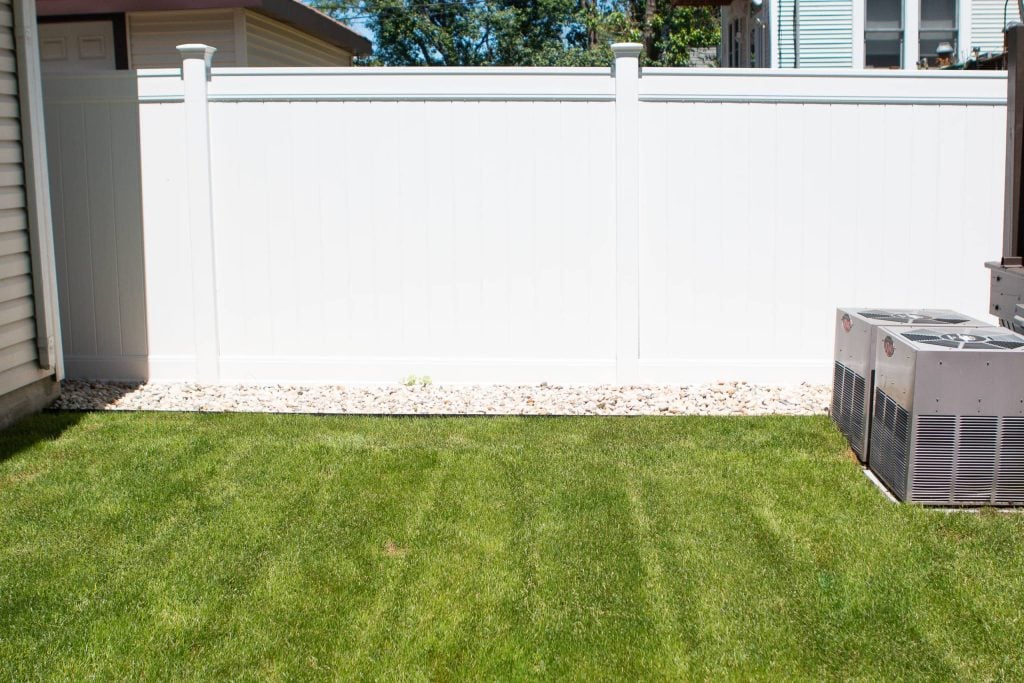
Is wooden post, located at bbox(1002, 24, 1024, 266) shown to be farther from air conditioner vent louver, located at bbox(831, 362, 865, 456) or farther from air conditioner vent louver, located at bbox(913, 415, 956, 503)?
air conditioner vent louver, located at bbox(913, 415, 956, 503)

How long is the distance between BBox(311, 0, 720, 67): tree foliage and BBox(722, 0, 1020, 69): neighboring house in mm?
7839

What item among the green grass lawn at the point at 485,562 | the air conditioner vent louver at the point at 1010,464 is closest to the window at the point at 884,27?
the green grass lawn at the point at 485,562

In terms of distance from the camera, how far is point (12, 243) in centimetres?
611

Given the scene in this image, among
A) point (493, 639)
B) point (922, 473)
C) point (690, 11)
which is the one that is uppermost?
point (690, 11)

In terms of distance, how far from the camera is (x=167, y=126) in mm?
6840

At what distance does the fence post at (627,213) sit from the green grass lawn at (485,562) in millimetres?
1133

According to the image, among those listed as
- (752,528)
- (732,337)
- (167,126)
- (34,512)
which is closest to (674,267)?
(732,337)

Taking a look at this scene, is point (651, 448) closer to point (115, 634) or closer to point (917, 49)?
point (115, 634)

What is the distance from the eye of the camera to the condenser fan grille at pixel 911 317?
5.41 metres

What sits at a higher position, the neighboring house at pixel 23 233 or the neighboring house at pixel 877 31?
the neighboring house at pixel 877 31

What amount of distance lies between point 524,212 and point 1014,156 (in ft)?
9.08

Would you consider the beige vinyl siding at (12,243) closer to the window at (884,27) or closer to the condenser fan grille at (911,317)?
the condenser fan grille at (911,317)

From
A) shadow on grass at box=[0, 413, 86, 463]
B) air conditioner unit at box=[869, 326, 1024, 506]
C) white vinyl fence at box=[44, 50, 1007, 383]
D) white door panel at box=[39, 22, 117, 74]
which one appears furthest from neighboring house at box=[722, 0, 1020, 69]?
shadow on grass at box=[0, 413, 86, 463]

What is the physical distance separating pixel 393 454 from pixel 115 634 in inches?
78.1
